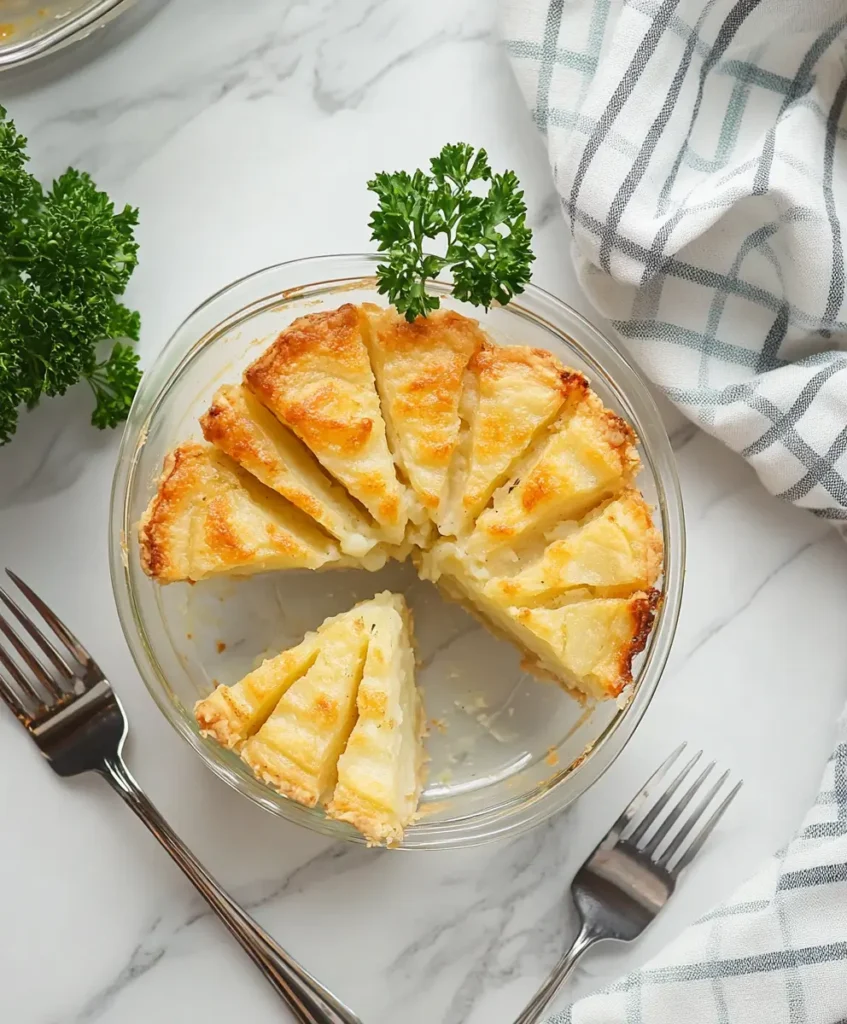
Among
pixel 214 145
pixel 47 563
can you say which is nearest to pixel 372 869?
pixel 47 563

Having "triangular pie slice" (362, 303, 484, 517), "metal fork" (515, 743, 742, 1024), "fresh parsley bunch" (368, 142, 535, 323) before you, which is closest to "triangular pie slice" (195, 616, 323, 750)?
"triangular pie slice" (362, 303, 484, 517)

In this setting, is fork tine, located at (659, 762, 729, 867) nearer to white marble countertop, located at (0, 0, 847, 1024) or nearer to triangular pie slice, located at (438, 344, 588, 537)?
white marble countertop, located at (0, 0, 847, 1024)

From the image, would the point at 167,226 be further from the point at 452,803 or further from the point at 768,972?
the point at 768,972

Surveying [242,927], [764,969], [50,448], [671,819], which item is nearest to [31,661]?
[50,448]

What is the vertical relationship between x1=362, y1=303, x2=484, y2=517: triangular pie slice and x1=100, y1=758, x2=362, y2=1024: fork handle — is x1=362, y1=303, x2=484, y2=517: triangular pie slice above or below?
above

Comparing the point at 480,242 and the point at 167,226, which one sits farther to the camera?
the point at 167,226

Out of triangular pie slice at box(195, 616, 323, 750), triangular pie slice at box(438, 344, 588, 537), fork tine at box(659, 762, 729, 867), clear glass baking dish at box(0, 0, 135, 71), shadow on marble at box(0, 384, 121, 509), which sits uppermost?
clear glass baking dish at box(0, 0, 135, 71)

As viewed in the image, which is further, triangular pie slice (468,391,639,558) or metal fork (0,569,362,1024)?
metal fork (0,569,362,1024)

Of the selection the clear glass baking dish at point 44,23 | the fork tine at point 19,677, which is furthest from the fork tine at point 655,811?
the clear glass baking dish at point 44,23
